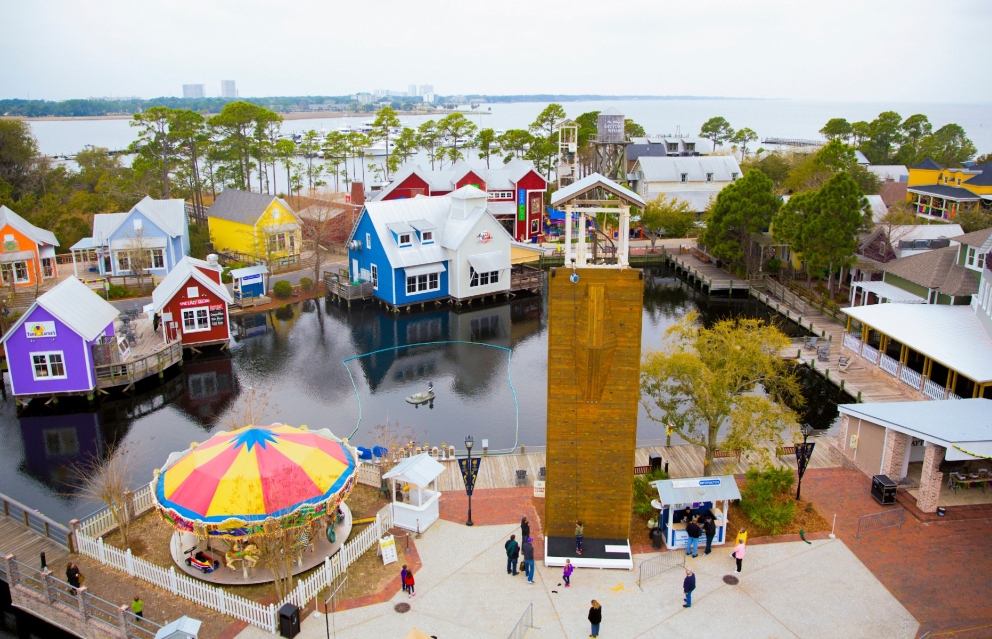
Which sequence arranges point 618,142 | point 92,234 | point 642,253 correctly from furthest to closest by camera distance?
point 618,142, point 642,253, point 92,234

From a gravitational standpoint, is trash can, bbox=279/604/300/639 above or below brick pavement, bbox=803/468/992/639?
above

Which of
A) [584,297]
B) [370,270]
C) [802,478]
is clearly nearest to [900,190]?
[370,270]

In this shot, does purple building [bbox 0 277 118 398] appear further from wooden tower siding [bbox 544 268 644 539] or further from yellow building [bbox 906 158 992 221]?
yellow building [bbox 906 158 992 221]

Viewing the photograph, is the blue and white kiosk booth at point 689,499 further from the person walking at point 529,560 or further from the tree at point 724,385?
the person walking at point 529,560

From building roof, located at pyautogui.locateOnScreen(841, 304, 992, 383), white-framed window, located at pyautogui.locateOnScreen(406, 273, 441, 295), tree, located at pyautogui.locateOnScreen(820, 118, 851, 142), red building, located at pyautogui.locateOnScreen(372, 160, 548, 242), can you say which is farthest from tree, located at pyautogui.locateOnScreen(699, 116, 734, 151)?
building roof, located at pyautogui.locateOnScreen(841, 304, 992, 383)

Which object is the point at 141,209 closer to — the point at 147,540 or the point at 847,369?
the point at 147,540

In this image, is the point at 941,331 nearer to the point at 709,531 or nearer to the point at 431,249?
the point at 709,531

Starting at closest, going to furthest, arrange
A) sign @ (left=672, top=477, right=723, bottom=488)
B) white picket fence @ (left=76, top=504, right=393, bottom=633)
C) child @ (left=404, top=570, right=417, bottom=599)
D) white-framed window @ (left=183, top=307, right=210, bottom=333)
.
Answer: white picket fence @ (left=76, top=504, right=393, bottom=633), child @ (left=404, top=570, right=417, bottom=599), sign @ (left=672, top=477, right=723, bottom=488), white-framed window @ (left=183, top=307, right=210, bottom=333)
